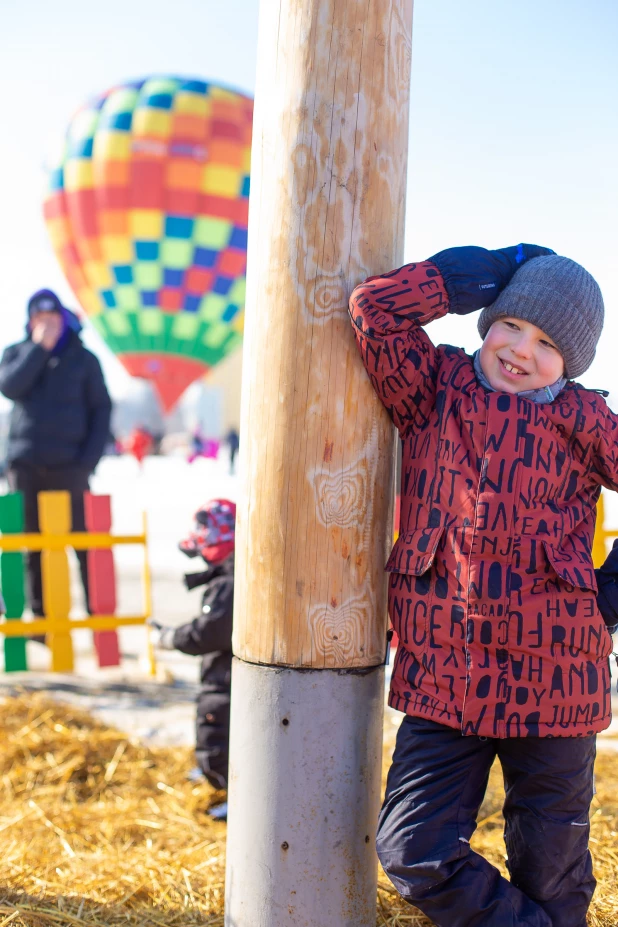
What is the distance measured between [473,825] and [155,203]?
16.7 m

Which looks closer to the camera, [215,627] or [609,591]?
[609,591]

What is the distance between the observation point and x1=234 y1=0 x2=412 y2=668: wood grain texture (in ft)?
6.66

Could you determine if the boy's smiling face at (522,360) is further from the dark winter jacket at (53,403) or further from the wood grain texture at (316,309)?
the dark winter jacket at (53,403)

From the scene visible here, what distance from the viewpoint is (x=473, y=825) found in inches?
81.0

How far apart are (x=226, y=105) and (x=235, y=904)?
16226 millimetres

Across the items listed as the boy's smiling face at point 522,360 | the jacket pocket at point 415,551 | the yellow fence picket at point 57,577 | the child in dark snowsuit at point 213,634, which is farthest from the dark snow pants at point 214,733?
the yellow fence picket at point 57,577

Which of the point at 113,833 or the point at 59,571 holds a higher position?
the point at 59,571

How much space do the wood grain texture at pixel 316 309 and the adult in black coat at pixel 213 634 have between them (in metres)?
1.20

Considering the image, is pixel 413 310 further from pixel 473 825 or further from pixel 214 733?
pixel 214 733

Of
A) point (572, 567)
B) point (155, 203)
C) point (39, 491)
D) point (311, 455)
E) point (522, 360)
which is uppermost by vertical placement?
point (155, 203)

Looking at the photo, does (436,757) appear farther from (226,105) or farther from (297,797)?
(226,105)

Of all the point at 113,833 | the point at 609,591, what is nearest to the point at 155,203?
the point at 113,833

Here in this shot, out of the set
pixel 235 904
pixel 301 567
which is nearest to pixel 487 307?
pixel 301 567

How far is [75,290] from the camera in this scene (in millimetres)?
19625
